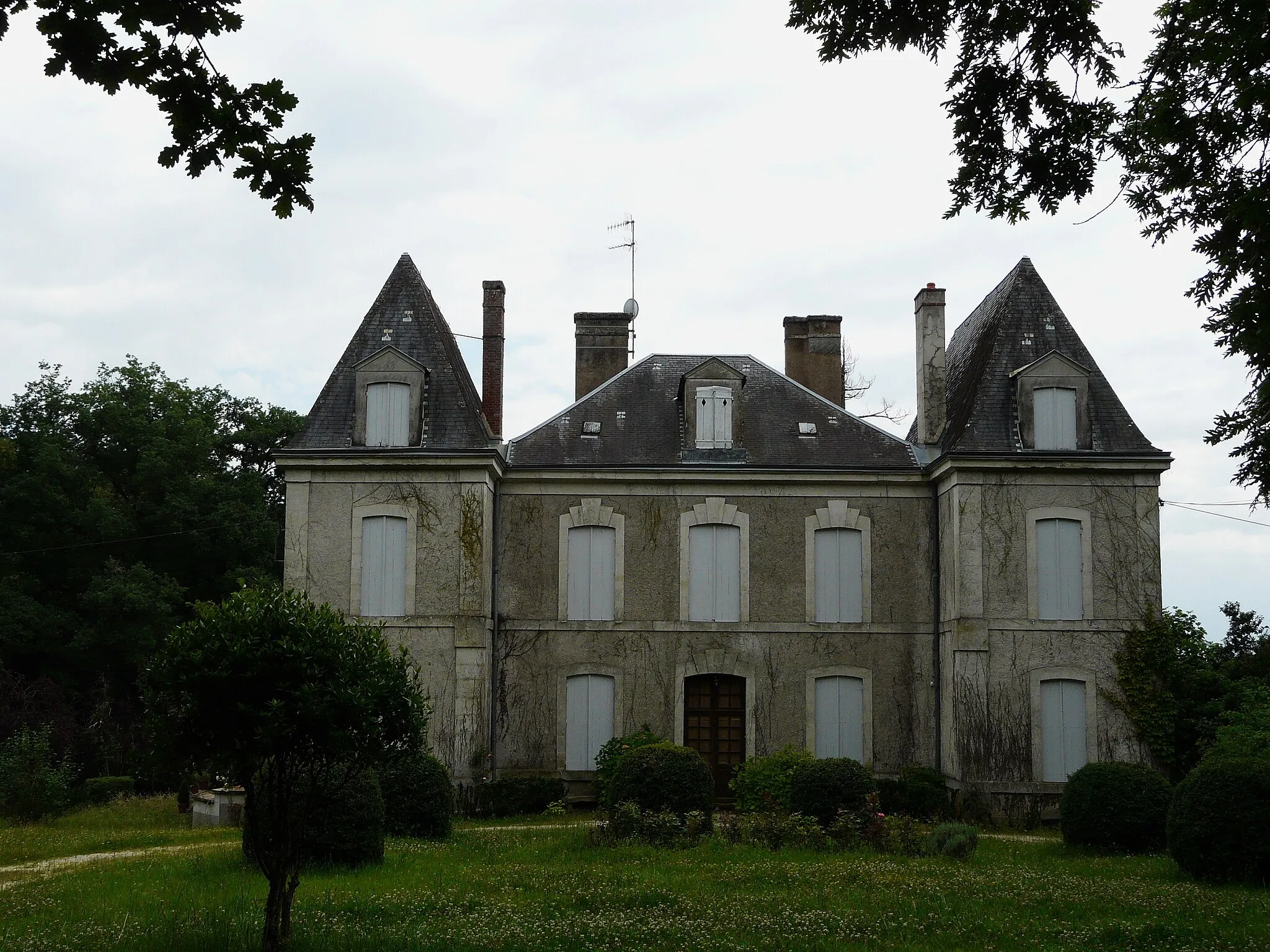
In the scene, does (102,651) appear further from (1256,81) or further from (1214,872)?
(1256,81)

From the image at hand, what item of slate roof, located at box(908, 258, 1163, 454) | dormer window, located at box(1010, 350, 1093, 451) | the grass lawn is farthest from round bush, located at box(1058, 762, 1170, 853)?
dormer window, located at box(1010, 350, 1093, 451)

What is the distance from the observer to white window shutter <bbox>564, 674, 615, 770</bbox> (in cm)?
1908

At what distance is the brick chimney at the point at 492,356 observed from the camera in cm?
2077

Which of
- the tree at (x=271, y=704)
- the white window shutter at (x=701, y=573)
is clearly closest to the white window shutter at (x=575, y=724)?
the white window shutter at (x=701, y=573)

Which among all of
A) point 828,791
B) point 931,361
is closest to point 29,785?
point 828,791

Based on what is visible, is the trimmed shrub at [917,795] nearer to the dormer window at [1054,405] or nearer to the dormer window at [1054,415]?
the dormer window at [1054,405]

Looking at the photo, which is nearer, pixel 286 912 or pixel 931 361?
pixel 286 912

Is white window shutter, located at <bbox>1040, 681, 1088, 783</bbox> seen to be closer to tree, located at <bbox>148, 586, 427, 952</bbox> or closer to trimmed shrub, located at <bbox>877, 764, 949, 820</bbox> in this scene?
trimmed shrub, located at <bbox>877, 764, 949, 820</bbox>

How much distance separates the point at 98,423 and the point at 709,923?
91.7ft

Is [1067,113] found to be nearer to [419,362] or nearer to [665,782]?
[665,782]

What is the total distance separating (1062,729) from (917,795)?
2451 millimetres

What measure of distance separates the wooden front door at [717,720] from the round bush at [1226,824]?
28.1 ft

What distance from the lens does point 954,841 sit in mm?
13016

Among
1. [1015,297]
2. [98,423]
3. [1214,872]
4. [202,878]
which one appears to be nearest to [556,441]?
[1015,297]
